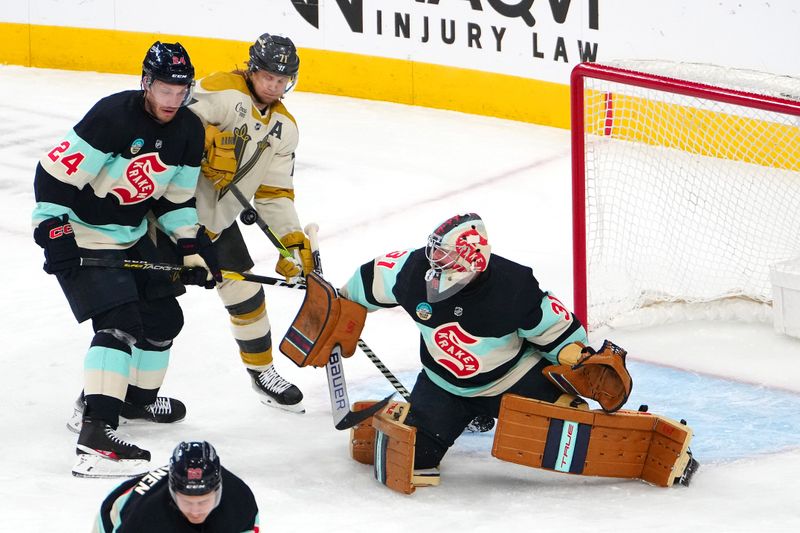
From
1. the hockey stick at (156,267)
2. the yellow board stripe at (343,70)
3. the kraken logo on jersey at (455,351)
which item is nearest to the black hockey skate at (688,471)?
the kraken logo on jersey at (455,351)

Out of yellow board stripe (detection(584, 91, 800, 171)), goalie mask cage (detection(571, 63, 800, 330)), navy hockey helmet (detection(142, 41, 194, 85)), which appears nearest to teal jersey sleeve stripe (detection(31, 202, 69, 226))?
navy hockey helmet (detection(142, 41, 194, 85))

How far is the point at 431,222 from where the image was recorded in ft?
19.2

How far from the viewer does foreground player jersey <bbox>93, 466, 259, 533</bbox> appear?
2404 millimetres

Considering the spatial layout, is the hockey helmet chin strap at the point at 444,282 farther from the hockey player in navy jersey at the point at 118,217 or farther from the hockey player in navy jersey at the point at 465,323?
the hockey player in navy jersey at the point at 118,217

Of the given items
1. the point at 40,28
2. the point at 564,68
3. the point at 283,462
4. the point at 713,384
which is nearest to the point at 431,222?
the point at 564,68

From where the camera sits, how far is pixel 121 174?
3543 mm

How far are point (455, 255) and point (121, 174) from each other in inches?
35.3

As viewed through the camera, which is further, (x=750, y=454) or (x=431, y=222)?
(x=431, y=222)

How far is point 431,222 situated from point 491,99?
1.47 m

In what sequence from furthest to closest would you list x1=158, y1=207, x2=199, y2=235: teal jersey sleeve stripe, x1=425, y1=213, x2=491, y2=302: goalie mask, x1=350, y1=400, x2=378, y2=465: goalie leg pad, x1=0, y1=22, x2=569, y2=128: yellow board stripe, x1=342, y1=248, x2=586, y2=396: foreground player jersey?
x1=0, y1=22, x2=569, y2=128: yellow board stripe < x1=158, y1=207, x2=199, y2=235: teal jersey sleeve stripe < x1=350, y1=400, x2=378, y2=465: goalie leg pad < x1=342, y1=248, x2=586, y2=396: foreground player jersey < x1=425, y1=213, x2=491, y2=302: goalie mask

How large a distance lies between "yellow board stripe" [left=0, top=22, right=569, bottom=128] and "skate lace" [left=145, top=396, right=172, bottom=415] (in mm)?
3405

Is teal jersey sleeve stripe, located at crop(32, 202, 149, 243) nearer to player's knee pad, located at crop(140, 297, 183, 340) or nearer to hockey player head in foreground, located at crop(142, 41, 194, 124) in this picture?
player's knee pad, located at crop(140, 297, 183, 340)

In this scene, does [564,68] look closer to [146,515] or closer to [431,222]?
[431,222]

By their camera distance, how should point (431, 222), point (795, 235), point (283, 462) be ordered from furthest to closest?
point (431, 222), point (795, 235), point (283, 462)
